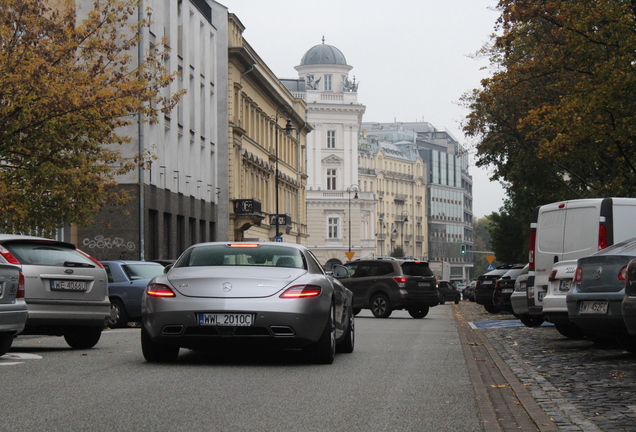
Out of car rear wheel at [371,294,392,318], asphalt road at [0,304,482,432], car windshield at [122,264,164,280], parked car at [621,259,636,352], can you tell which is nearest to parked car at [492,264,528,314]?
car rear wheel at [371,294,392,318]

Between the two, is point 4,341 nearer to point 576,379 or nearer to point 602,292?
point 576,379

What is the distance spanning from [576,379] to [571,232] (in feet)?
25.5

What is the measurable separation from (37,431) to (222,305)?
4735mm

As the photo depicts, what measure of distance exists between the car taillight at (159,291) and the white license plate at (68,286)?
2834 millimetres

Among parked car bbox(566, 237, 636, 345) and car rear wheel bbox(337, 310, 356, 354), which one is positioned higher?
parked car bbox(566, 237, 636, 345)

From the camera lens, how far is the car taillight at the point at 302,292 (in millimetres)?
12633

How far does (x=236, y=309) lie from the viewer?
12.4 metres

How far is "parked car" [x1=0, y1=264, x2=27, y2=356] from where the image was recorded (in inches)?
511

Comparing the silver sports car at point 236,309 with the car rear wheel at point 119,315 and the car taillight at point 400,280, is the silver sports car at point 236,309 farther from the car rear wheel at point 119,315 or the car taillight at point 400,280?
the car taillight at point 400,280

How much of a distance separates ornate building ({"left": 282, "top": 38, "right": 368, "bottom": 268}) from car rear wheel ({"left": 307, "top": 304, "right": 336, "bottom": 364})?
379 feet

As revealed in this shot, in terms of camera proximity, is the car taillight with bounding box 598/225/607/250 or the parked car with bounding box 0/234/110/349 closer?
the parked car with bounding box 0/234/110/349

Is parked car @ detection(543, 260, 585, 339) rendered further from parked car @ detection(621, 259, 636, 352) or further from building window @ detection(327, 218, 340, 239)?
building window @ detection(327, 218, 340, 239)

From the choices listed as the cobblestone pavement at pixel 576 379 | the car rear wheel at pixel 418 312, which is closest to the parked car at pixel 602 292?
the cobblestone pavement at pixel 576 379

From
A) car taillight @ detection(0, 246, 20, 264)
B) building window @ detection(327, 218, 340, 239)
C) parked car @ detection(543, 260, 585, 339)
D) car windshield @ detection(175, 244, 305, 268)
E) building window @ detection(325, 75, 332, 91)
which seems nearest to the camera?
car windshield @ detection(175, 244, 305, 268)
